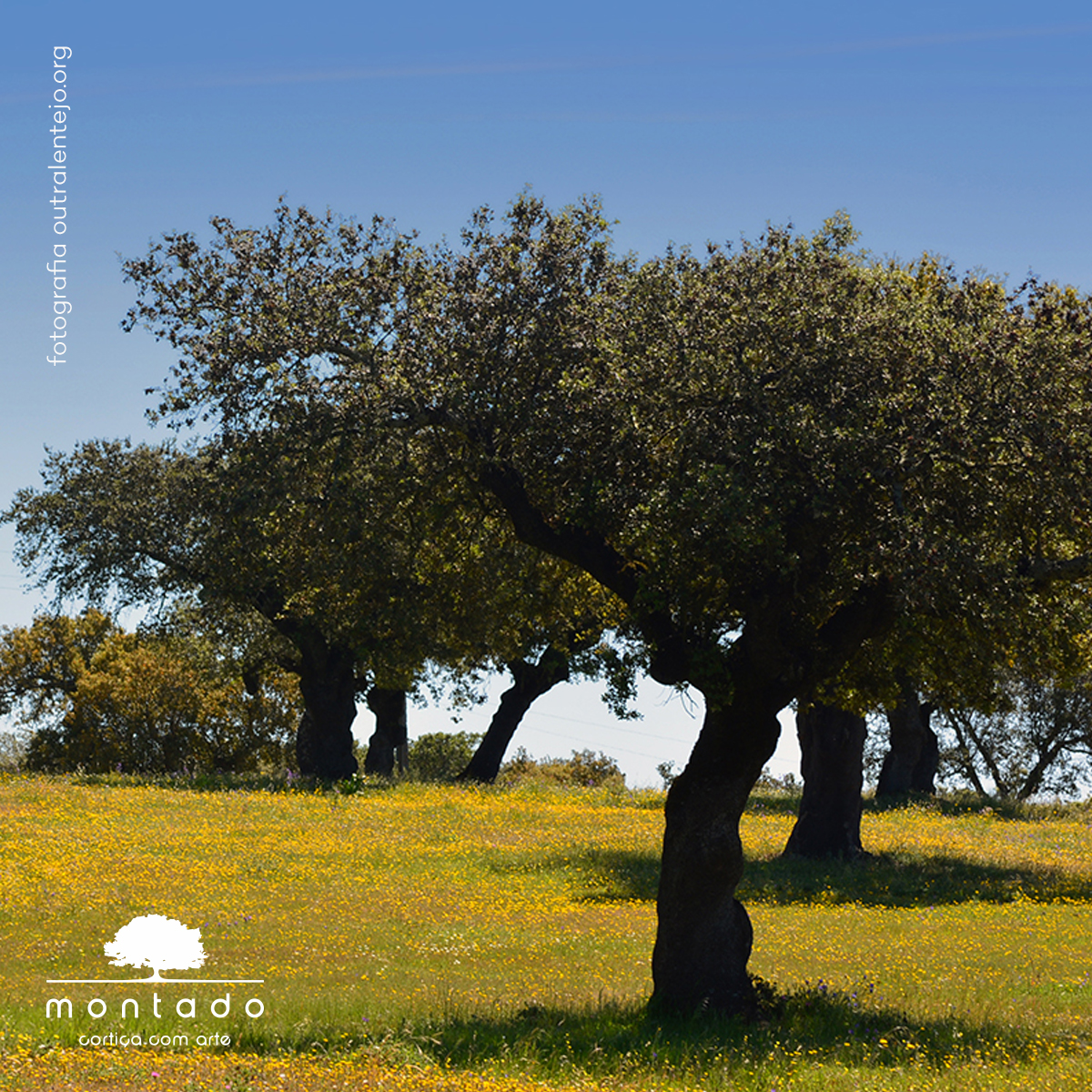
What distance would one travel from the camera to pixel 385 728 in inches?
2040

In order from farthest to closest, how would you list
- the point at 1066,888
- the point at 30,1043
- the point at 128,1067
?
1. the point at 1066,888
2. the point at 30,1043
3. the point at 128,1067

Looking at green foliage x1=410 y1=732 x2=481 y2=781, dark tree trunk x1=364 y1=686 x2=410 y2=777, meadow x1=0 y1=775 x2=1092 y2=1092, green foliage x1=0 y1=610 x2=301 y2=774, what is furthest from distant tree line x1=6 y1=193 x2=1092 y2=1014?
green foliage x1=410 y1=732 x2=481 y2=781

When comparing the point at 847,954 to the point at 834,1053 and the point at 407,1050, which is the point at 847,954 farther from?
the point at 407,1050

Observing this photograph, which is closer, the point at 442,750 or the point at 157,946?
the point at 157,946

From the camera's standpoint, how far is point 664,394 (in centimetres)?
1443

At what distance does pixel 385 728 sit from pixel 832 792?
25.9 m

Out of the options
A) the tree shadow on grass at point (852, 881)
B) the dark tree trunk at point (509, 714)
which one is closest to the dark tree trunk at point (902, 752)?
the dark tree trunk at point (509, 714)

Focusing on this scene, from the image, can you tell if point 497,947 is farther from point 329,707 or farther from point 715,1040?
point 329,707

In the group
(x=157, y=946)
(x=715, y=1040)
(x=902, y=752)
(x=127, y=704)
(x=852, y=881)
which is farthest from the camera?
(x=127, y=704)

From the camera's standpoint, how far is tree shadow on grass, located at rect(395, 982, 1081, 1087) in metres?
12.5

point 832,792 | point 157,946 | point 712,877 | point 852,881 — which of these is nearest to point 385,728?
point 832,792

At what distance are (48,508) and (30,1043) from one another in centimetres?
3507

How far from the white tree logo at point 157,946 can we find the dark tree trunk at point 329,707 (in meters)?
23.8

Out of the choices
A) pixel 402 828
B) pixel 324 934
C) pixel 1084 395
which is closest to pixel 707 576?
pixel 1084 395
